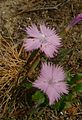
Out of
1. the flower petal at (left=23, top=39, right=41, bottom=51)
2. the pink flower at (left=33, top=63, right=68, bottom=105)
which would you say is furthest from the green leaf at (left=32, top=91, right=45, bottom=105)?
the flower petal at (left=23, top=39, right=41, bottom=51)

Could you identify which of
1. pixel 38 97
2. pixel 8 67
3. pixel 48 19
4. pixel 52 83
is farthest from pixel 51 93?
pixel 48 19

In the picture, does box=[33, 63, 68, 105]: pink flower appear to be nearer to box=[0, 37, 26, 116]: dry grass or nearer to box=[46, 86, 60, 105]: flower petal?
box=[46, 86, 60, 105]: flower petal

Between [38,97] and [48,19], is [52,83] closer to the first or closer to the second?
[38,97]

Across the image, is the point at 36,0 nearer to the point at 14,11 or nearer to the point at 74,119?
the point at 14,11

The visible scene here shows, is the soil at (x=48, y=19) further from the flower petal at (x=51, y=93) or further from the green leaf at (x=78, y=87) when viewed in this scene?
the flower petal at (x=51, y=93)

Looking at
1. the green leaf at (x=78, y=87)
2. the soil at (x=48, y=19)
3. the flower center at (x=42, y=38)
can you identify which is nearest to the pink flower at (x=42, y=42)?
the flower center at (x=42, y=38)

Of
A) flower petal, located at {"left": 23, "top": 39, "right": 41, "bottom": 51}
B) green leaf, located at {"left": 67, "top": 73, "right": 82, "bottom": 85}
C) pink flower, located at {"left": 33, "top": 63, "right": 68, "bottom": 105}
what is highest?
flower petal, located at {"left": 23, "top": 39, "right": 41, "bottom": 51}

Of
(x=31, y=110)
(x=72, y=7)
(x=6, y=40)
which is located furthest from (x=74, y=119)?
(x=72, y=7)

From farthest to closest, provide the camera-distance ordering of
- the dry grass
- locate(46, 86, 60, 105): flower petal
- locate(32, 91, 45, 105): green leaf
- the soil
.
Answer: the soil → the dry grass → locate(32, 91, 45, 105): green leaf → locate(46, 86, 60, 105): flower petal
